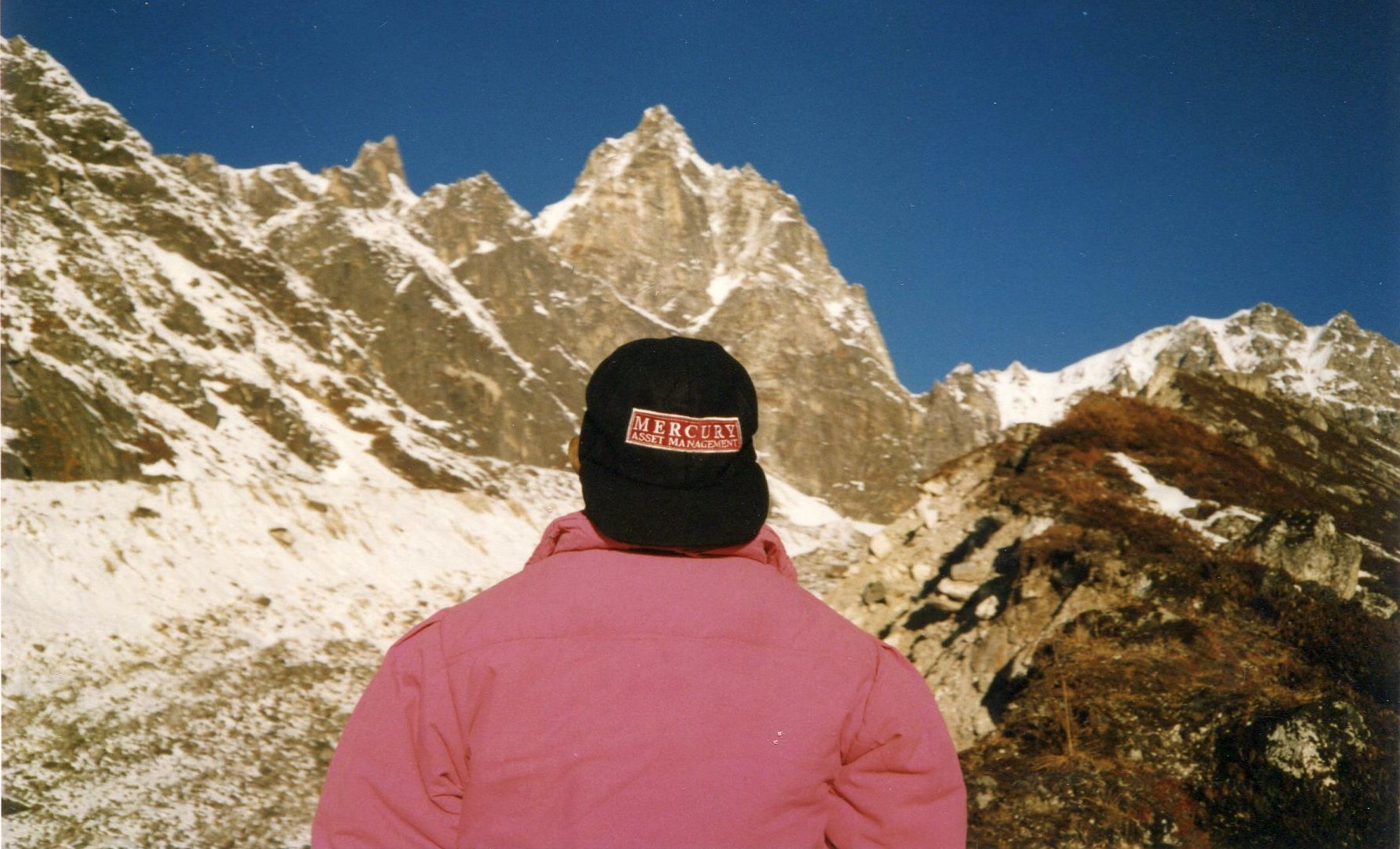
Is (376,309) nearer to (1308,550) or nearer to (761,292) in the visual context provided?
(761,292)

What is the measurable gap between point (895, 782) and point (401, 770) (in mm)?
1143

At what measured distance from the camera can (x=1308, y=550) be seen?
381 inches

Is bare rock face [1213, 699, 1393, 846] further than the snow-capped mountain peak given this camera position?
No

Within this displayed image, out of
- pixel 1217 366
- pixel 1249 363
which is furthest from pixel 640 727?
pixel 1249 363

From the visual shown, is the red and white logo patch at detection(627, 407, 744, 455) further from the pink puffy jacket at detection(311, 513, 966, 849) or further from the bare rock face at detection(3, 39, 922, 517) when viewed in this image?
the bare rock face at detection(3, 39, 922, 517)

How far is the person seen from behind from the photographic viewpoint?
5.84 ft

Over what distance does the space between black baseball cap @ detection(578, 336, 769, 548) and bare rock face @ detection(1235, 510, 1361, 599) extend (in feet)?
33.1

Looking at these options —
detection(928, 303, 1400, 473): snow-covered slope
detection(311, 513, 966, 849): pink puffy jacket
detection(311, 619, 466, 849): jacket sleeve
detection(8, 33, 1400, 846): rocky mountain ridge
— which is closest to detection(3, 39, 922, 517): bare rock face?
detection(8, 33, 1400, 846): rocky mountain ridge

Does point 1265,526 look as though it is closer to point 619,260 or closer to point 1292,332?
point 619,260

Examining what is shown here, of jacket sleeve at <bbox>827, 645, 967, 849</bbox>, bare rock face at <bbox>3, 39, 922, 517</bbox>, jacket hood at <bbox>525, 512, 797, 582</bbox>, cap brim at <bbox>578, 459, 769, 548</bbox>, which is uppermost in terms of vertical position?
bare rock face at <bbox>3, 39, 922, 517</bbox>

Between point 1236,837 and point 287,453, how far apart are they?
129ft

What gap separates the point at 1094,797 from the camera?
6.63 m

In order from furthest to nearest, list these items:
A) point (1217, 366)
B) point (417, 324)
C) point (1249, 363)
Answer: point (1249, 363), point (1217, 366), point (417, 324)

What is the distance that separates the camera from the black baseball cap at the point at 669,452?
1.97 metres
